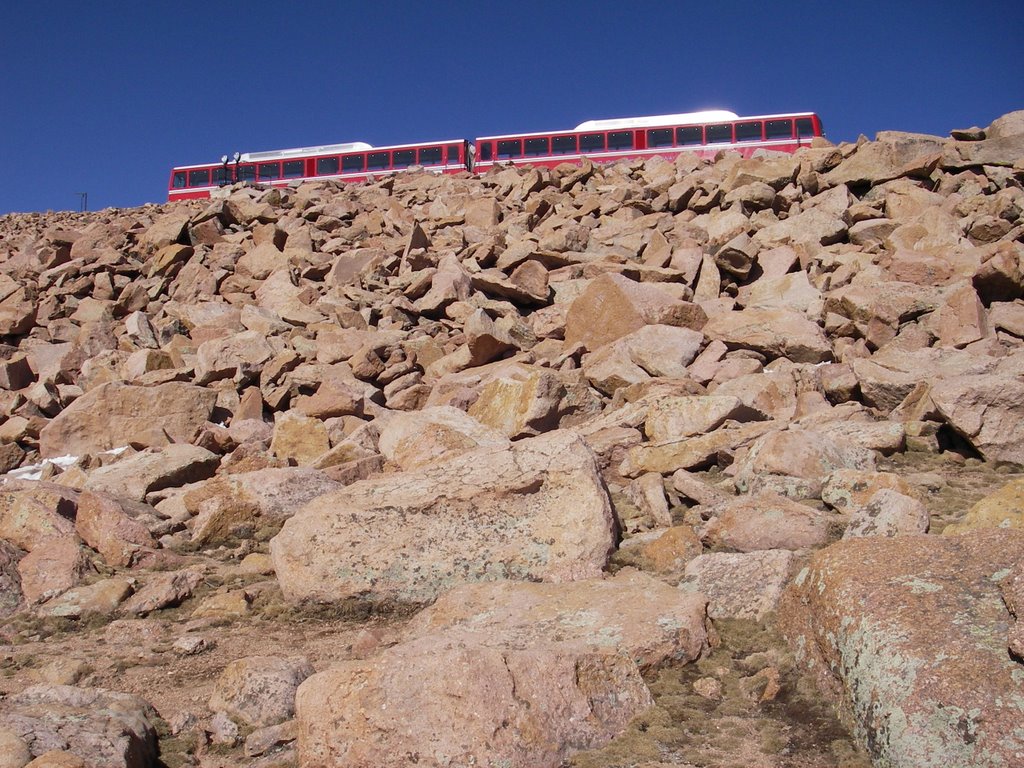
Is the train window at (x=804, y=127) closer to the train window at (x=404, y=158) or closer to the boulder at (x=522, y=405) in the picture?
the train window at (x=404, y=158)

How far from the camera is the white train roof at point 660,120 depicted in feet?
73.4

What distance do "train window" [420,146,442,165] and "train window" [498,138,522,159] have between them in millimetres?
1833

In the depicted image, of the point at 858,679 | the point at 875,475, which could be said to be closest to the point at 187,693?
the point at 858,679

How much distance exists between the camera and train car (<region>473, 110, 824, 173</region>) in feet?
70.8

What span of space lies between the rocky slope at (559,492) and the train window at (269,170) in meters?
13.8

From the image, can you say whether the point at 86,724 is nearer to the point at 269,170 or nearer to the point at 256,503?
the point at 256,503

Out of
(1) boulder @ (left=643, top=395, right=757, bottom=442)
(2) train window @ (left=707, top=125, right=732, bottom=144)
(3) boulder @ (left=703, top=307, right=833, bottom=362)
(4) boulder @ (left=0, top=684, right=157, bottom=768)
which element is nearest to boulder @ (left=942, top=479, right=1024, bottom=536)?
(1) boulder @ (left=643, top=395, right=757, bottom=442)

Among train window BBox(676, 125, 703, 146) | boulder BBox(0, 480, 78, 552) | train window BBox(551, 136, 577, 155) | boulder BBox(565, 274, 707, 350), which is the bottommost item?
boulder BBox(0, 480, 78, 552)

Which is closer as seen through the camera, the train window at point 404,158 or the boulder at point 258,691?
the boulder at point 258,691

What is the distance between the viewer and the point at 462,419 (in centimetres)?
668

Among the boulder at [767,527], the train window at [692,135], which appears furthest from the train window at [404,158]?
the boulder at [767,527]

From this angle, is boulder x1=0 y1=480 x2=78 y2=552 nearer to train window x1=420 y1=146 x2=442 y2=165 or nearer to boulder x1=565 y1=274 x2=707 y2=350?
boulder x1=565 y1=274 x2=707 y2=350

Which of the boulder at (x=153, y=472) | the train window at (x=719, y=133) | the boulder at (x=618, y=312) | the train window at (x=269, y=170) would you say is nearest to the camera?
the boulder at (x=153, y=472)

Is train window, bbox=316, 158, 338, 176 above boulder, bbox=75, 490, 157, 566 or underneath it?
above
